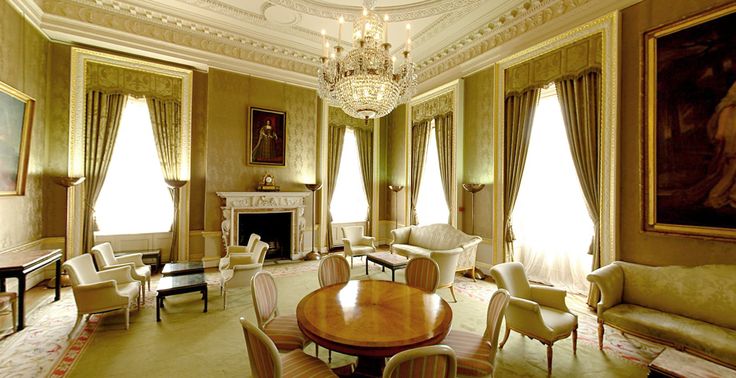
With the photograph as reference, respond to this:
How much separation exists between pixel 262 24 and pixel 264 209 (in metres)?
3.25

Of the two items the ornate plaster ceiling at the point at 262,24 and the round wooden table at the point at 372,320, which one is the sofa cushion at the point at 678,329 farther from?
the ornate plaster ceiling at the point at 262,24

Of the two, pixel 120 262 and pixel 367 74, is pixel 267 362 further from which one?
pixel 120 262

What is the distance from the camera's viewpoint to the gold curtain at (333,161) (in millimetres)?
6828

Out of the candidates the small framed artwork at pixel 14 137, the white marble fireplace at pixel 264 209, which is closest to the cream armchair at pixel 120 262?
the small framed artwork at pixel 14 137

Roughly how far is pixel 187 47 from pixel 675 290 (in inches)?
282

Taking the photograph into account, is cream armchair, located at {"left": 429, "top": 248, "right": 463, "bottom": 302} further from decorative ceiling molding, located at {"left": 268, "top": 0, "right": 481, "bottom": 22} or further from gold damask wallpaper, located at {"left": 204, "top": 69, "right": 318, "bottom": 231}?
decorative ceiling molding, located at {"left": 268, "top": 0, "right": 481, "bottom": 22}

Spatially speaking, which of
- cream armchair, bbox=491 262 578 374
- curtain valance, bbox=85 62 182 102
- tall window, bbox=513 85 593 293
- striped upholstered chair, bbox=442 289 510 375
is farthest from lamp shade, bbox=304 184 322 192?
striped upholstered chair, bbox=442 289 510 375

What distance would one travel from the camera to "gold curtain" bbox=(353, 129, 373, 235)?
284 inches

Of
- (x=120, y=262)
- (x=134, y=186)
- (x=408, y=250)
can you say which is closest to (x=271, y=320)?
(x=120, y=262)

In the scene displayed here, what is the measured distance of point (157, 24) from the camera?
489 centimetres

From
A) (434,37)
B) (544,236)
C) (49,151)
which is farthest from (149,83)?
(544,236)

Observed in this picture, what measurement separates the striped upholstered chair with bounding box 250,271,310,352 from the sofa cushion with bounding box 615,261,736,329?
3155 mm

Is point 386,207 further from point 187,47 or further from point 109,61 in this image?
point 109,61

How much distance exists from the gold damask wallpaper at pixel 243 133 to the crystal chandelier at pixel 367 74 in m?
3.03
